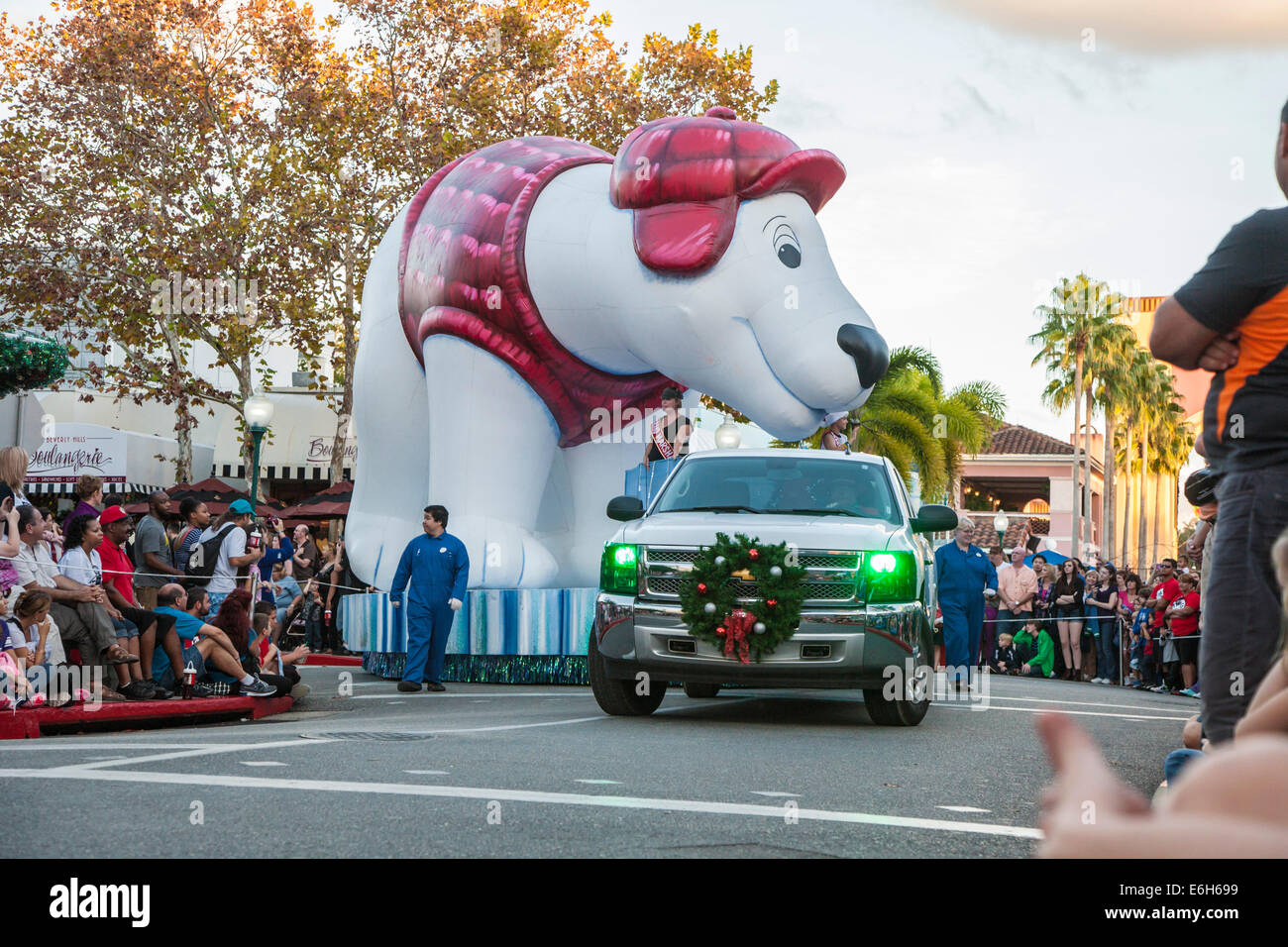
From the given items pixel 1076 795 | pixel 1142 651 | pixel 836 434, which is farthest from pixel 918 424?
pixel 1076 795

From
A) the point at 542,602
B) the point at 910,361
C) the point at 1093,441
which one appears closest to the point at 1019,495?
the point at 1093,441

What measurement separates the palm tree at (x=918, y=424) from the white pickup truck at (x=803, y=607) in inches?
1104

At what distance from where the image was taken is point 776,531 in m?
8.98

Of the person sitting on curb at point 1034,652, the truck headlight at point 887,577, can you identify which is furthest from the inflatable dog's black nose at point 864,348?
the person sitting on curb at point 1034,652

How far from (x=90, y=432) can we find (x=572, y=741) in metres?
25.6

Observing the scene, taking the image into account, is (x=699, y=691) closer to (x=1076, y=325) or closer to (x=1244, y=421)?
(x=1244, y=421)

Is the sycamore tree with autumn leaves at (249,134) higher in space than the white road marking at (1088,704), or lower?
higher

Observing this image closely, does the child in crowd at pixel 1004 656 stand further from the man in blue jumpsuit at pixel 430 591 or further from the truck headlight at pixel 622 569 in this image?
the truck headlight at pixel 622 569

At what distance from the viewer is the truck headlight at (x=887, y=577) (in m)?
8.79

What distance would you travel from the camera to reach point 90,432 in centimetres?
3077

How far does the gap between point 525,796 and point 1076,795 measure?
14.9 ft

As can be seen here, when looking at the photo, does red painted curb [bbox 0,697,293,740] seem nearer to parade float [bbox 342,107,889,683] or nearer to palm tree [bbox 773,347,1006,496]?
parade float [bbox 342,107,889,683]

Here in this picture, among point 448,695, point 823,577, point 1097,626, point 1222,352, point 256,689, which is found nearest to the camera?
point 1222,352
